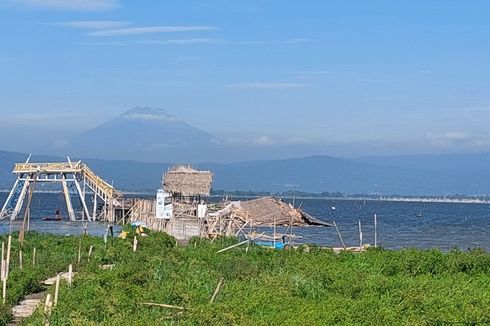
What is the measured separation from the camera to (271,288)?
1844 cm

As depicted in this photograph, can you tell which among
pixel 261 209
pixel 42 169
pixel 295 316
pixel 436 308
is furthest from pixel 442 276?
pixel 42 169

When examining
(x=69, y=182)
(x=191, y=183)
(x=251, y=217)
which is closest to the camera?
(x=251, y=217)

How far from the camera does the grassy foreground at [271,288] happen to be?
15.3 metres

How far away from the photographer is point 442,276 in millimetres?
22734

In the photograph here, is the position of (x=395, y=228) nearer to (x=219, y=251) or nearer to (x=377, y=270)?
(x=219, y=251)

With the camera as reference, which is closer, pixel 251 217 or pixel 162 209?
pixel 251 217

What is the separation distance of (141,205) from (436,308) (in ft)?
128

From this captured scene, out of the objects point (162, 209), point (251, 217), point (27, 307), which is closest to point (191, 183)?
point (162, 209)

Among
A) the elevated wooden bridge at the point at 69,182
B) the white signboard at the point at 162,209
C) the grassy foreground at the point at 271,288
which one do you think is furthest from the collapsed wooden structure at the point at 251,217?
the grassy foreground at the point at 271,288

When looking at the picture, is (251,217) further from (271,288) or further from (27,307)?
(27,307)

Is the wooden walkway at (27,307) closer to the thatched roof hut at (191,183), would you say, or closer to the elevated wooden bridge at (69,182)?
the thatched roof hut at (191,183)

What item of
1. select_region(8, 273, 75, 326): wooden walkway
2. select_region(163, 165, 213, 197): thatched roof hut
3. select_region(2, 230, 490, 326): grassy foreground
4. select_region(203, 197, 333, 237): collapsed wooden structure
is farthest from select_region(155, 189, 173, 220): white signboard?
select_region(8, 273, 75, 326): wooden walkway

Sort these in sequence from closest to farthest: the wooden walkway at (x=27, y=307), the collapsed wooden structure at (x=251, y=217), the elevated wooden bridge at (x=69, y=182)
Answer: the wooden walkway at (x=27, y=307), the collapsed wooden structure at (x=251, y=217), the elevated wooden bridge at (x=69, y=182)

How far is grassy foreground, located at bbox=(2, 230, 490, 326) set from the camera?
15266 millimetres
